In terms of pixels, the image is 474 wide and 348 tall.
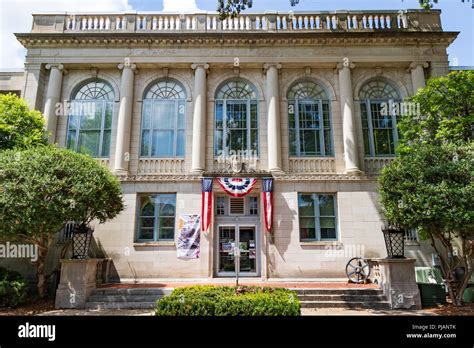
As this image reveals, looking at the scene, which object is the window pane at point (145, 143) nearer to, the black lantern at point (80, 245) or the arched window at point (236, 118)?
the arched window at point (236, 118)

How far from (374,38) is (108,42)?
15.0m

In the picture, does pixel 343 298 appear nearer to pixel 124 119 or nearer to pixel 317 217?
pixel 317 217

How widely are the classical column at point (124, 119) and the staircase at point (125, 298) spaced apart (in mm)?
6287

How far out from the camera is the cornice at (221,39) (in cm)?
1773

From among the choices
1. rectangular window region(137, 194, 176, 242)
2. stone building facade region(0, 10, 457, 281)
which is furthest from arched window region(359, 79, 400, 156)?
rectangular window region(137, 194, 176, 242)

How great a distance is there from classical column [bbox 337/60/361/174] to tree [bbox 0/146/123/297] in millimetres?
11828

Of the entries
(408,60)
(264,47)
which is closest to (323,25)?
(264,47)

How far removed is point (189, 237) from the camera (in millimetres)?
15766

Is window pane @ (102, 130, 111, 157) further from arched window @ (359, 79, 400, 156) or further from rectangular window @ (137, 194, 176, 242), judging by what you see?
arched window @ (359, 79, 400, 156)

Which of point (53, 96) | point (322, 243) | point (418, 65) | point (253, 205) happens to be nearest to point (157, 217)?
point (253, 205)

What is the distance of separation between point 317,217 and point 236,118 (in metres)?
6.95

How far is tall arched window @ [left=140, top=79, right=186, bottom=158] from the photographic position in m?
17.4

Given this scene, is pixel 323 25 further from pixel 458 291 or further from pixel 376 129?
pixel 458 291

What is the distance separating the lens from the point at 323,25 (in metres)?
18.5
